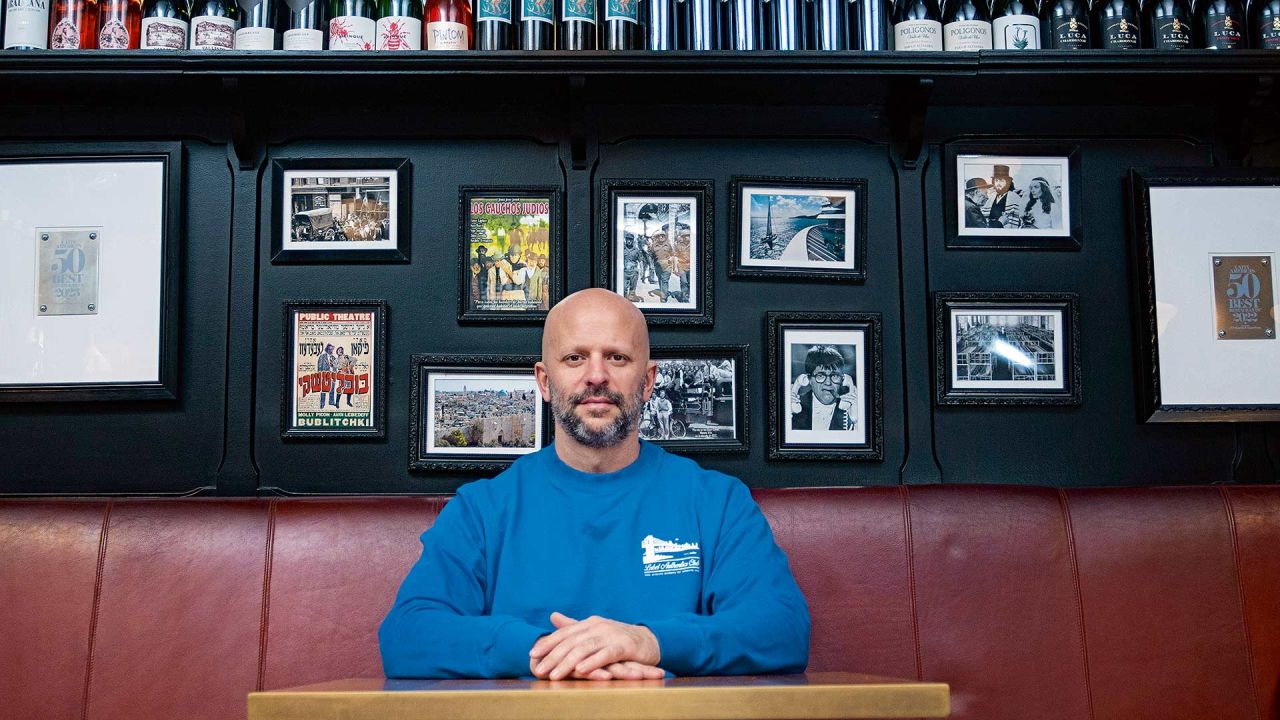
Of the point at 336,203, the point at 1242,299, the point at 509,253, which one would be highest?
the point at 336,203

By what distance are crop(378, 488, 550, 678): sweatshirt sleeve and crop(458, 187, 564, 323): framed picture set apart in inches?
24.6

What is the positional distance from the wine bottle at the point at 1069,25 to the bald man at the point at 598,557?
125 cm

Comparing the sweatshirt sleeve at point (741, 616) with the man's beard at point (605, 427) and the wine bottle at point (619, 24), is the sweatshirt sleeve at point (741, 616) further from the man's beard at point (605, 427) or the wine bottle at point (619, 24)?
the wine bottle at point (619, 24)

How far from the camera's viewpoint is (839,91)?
2369 millimetres

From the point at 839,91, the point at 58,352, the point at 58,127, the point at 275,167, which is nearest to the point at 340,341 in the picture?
the point at 275,167

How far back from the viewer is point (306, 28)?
2.26 meters

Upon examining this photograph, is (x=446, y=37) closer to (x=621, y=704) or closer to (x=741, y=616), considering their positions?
(x=741, y=616)

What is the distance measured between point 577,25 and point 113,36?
108 centimetres

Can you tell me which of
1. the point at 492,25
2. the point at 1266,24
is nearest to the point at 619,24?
the point at 492,25

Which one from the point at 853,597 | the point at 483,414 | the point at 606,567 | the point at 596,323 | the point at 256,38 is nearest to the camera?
the point at 606,567

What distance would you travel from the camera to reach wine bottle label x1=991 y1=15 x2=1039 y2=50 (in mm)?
2291

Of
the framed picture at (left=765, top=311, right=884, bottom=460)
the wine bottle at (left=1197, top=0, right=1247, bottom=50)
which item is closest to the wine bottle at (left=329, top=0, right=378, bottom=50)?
the framed picture at (left=765, top=311, right=884, bottom=460)

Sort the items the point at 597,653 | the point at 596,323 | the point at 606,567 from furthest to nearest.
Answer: the point at 596,323 < the point at 606,567 < the point at 597,653

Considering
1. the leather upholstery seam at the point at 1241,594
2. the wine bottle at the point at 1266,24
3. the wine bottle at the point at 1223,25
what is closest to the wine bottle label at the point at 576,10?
the wine bottle at the point at 1223,25
